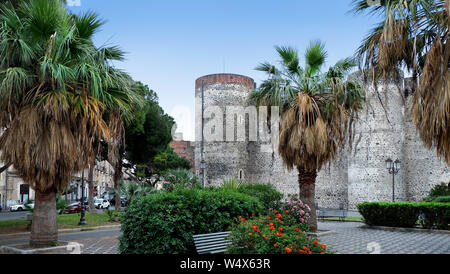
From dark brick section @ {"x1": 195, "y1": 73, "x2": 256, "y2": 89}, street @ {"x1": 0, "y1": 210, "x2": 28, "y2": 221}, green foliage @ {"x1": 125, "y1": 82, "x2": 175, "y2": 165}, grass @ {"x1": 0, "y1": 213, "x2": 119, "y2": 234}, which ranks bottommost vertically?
street @ {"x1": 0, "y1": 210, "x2": 28, "y2": 221}

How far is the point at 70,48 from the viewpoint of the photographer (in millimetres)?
9047

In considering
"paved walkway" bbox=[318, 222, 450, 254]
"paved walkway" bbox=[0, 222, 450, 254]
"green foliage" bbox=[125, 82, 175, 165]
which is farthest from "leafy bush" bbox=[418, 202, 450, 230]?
"green foliage" bbox=[125, 82, 175, 165]

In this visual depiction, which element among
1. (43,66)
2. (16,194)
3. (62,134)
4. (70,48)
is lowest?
(16,194)

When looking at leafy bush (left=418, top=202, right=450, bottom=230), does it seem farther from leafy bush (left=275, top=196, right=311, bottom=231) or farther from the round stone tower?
the round stone tower

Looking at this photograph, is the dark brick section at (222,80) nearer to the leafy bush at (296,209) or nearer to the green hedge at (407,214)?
the green hedge at (407,214)

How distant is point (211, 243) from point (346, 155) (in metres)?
24.7

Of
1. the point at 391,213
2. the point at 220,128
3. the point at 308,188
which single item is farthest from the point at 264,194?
the point at 220,128

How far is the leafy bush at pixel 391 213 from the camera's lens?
14477 mm

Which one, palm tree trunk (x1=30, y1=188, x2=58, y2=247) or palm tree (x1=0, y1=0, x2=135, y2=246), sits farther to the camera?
palm tree trunk (x1=30, y1=188, x2=58, y2=247)

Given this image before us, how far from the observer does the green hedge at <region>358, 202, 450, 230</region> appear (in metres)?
13.7

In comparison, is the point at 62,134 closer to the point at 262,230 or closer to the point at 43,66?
the point at 43,66

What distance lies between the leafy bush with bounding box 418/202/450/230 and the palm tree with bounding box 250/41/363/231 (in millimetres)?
4476

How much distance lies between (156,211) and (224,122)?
94.1 ft
